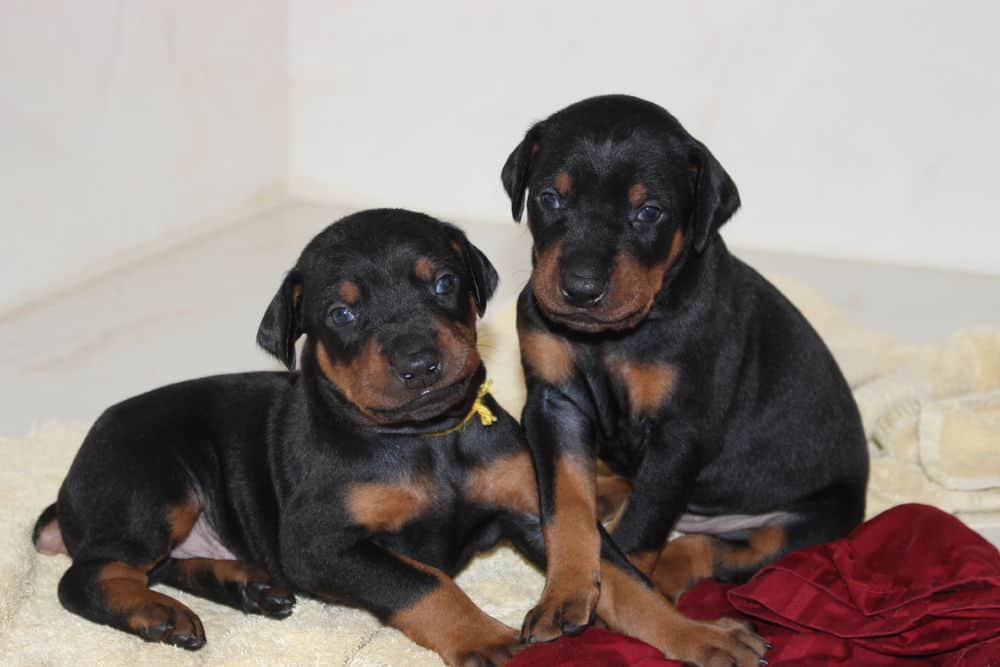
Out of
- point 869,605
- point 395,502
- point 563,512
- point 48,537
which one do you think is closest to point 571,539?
point 563,512

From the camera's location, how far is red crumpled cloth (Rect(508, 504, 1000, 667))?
454 centimetres

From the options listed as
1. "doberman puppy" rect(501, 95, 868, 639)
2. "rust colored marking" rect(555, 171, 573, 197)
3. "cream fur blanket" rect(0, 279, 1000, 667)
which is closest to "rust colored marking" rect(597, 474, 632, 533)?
"doberman puppy" rect(501, 95, 868, 639)

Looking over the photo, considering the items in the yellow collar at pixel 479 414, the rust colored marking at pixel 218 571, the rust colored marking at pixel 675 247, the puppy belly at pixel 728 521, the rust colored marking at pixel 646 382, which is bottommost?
the rust colored marking at pixel 218 571

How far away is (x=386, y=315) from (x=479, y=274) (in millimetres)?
518

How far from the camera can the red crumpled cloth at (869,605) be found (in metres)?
4.54

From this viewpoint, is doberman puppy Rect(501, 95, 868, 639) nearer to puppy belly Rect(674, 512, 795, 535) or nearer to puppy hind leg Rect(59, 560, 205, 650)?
puppy belly Rect(674, 512, 795, 535)

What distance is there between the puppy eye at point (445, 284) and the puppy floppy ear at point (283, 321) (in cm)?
48

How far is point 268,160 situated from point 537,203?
5.41 meters

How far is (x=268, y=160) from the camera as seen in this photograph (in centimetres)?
985

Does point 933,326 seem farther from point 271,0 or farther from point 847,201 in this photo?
point 271,0

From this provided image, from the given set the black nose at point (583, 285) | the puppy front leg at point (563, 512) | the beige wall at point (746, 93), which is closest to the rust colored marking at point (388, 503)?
the puppy front leg at point (563, 512)

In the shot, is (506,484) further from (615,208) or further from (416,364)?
(615,208)

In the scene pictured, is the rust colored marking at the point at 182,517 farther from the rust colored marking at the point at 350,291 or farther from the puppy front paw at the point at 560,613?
the puppy front paw at the point at 560,613

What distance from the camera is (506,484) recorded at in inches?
194
